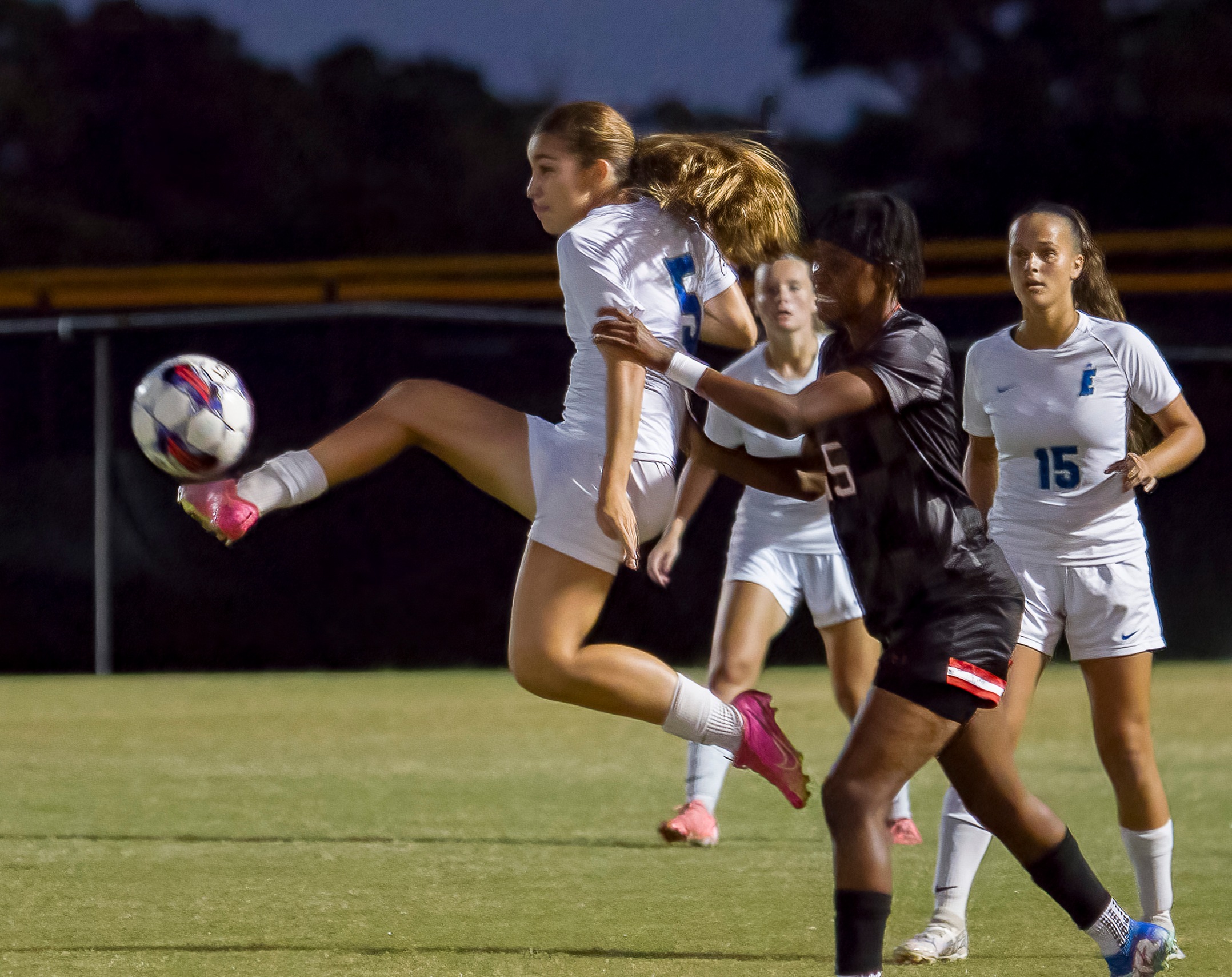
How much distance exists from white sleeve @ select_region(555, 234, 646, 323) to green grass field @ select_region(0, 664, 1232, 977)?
4.84ft

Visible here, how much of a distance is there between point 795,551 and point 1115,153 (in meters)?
13.5

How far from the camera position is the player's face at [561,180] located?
156 inches

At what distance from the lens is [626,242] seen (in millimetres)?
3803

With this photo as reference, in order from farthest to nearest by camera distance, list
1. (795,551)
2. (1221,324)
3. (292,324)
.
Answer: (1221,324) → (292,324) → (795,551)

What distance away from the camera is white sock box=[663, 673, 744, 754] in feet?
13.0

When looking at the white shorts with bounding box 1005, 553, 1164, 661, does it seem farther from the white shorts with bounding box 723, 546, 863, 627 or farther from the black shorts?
the white shorts with bounding box 723, 546, 863, 627

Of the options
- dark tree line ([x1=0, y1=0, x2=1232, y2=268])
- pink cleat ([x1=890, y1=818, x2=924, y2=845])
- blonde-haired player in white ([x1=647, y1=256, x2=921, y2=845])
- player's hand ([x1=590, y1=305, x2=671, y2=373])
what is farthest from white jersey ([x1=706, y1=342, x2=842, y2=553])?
dark tree line ([x1=0, y1=0, x2=1232, y2=268])

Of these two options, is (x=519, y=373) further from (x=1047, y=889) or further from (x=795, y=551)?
(x=1047, y=889)

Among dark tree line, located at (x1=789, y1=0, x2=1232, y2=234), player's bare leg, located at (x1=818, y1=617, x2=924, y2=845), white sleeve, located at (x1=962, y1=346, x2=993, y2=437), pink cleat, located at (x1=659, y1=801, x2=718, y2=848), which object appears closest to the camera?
white sleeve, located at (x1=962, y1=346, x2=993, y2=437)

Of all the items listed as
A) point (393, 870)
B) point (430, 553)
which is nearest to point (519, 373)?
point (430, 553)

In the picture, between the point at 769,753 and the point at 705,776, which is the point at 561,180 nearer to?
the point at 769,753

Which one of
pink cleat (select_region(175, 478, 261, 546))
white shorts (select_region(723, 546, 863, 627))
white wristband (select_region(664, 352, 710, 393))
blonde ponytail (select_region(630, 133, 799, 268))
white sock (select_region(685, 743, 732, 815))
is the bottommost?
white sock (select_region(685, 743, 732, 815))

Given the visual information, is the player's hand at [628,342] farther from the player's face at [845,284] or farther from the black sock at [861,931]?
the black sock at [861,931]

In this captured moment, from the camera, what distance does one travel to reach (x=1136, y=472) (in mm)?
3709
